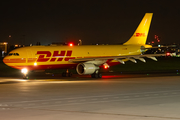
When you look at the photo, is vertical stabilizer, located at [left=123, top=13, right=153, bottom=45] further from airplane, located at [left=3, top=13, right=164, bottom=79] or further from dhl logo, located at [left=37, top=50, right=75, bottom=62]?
dhl logo, located at [left=37, top=50, right=75, bottom=62]

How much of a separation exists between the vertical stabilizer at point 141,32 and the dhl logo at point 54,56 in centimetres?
998

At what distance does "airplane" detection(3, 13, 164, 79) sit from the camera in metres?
34.2

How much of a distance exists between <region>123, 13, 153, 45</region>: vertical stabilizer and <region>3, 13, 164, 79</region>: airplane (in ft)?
4.55

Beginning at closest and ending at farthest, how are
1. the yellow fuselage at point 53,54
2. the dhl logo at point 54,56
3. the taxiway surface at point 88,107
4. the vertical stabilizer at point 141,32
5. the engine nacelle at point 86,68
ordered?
the taxiway surface at point 88,107 → the yellow fuselage at point 53,54 → the engine nacelle at point 86,68 → the dhl logo at point 54,56 → the vertical stabilizer at point 141,32

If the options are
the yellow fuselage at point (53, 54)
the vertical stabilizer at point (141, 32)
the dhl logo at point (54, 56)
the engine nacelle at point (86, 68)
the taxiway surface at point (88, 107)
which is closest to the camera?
the taxiway surface at point (88, 107)

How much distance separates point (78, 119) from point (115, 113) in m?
1.81

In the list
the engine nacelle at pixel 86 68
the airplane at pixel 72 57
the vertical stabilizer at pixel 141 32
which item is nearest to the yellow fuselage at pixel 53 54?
the airplane at pixel 72 57

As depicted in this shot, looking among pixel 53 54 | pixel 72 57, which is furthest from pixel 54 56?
pixel 72 57

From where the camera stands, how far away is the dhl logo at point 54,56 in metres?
35.2

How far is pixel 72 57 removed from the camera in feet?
123

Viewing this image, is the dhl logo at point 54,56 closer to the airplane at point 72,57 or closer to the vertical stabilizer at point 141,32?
the airplane at point 72,57

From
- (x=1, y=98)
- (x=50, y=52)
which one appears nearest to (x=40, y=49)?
(x=50, y=52)

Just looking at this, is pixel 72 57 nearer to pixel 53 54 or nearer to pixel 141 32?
pixel 53 54

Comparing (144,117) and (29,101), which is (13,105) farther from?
(144,117)
